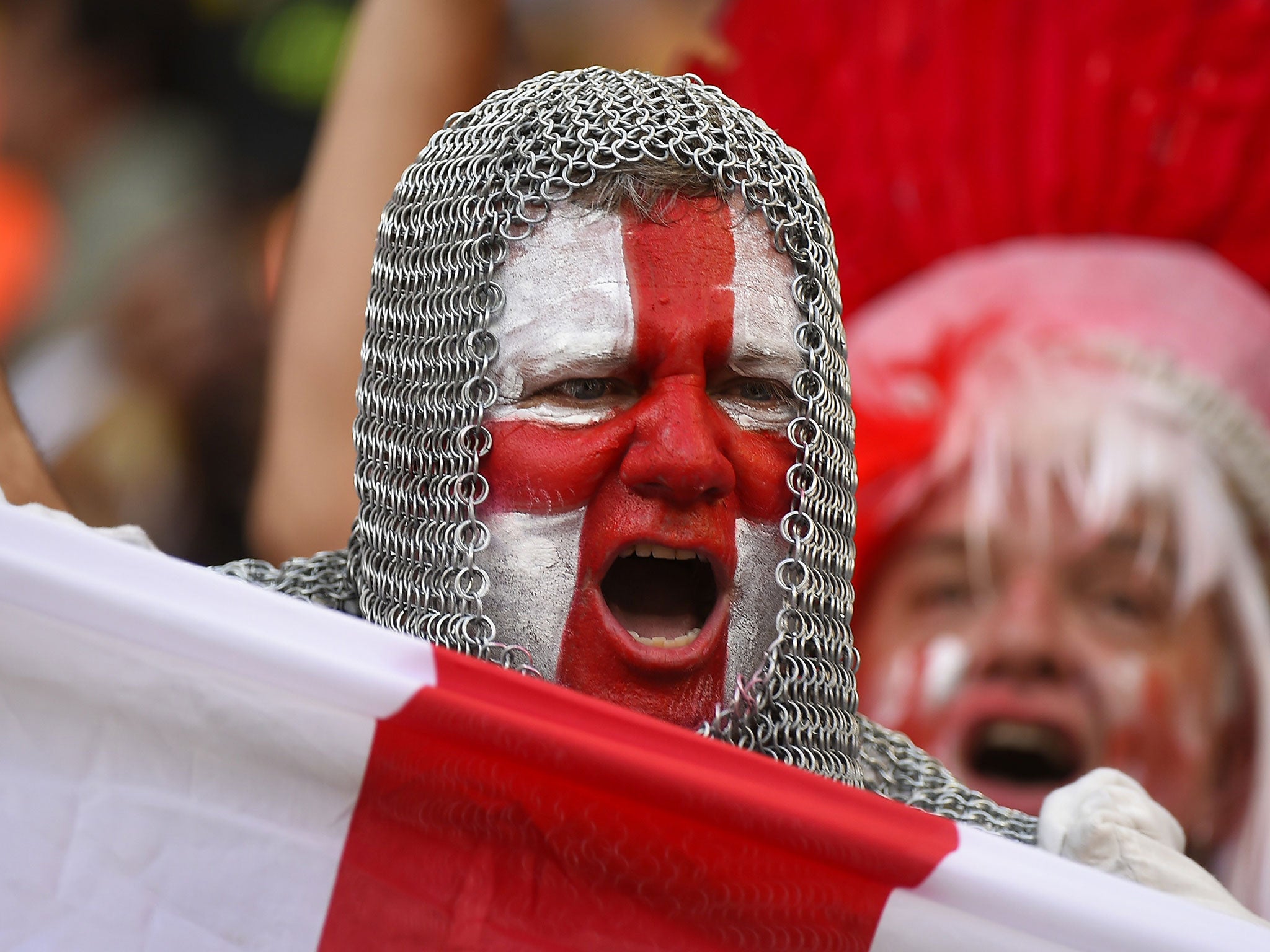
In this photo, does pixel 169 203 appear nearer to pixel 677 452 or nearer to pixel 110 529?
pixel 110 529

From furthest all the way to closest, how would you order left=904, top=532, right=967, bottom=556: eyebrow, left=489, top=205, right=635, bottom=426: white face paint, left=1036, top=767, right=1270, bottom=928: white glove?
1. left=904, top=532, right=967, bottom=556: eyebrow
2. left=489, top=205, right=635, bottom=426: white face paint
3. left=1036, top=767, right=1270, bottom=928: white glove

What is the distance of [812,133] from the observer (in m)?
5.68

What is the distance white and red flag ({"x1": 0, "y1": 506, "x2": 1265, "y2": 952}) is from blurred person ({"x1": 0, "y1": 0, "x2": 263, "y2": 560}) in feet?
13.7

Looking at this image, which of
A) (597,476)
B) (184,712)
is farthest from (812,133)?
(184,712)

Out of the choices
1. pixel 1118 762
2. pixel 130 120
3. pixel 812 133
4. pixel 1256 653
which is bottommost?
pixel 1118 762

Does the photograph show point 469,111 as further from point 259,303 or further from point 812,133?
point 259,303

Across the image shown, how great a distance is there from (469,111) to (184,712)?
1.27 m

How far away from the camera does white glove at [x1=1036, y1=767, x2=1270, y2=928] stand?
8.04 feet

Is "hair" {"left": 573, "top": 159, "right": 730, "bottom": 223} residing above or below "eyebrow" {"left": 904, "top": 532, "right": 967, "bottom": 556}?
above

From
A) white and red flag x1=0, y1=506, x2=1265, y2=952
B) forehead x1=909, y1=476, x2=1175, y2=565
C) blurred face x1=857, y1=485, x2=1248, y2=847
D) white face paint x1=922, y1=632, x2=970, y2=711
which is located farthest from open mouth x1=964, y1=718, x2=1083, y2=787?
white and red flag x1=0, y1=506, x2=1265, y2=952

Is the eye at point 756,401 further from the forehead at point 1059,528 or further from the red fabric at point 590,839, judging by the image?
the forehead at point 1059,528

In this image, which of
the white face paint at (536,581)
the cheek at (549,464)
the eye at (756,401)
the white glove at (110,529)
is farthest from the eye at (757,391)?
the white glove at (110,529)

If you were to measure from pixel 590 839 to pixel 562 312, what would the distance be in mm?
882

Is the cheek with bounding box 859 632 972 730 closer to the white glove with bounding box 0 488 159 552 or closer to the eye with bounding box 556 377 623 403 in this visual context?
the eye with bounding box 556 377 623 403
